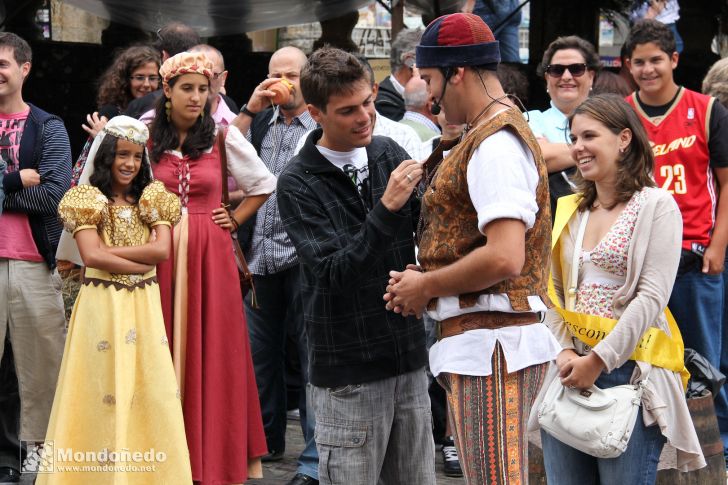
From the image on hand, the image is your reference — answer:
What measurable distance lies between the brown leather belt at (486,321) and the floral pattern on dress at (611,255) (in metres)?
0.82

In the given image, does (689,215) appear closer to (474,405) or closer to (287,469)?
(287,469)

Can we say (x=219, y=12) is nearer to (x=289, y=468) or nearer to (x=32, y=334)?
(x=32, y=334)

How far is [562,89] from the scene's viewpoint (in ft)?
20.7

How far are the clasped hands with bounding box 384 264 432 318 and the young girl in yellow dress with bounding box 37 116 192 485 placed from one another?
6.77 ft

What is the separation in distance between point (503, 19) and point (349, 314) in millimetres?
7147

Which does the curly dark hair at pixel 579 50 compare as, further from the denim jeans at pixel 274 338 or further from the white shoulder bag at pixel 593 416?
the white shoulder bag at pixel 593 416

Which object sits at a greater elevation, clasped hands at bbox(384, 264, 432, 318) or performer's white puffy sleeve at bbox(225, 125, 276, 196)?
performer's white puffy sleeve at bbox(225, 125, 276, 196)

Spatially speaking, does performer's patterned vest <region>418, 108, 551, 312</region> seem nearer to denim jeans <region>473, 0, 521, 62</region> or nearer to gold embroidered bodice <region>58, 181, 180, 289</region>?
gold embroidered bodice <region>58, 181, 180, 289</region>

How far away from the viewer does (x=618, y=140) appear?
4.20 m

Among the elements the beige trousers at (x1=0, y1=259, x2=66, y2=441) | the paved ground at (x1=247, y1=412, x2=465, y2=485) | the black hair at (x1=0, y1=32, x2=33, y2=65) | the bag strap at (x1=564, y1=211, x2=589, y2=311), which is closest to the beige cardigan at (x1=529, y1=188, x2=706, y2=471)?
the bag strap at (x1=564, y1=211, x2=589, y2=311)

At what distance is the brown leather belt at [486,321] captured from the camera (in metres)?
3.34

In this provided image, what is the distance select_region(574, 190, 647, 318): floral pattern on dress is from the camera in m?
4.11

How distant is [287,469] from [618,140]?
2969mm

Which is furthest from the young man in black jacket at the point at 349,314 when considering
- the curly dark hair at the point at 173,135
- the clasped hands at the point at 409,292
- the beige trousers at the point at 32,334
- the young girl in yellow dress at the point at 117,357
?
the beige trousers at the point at 32,334
